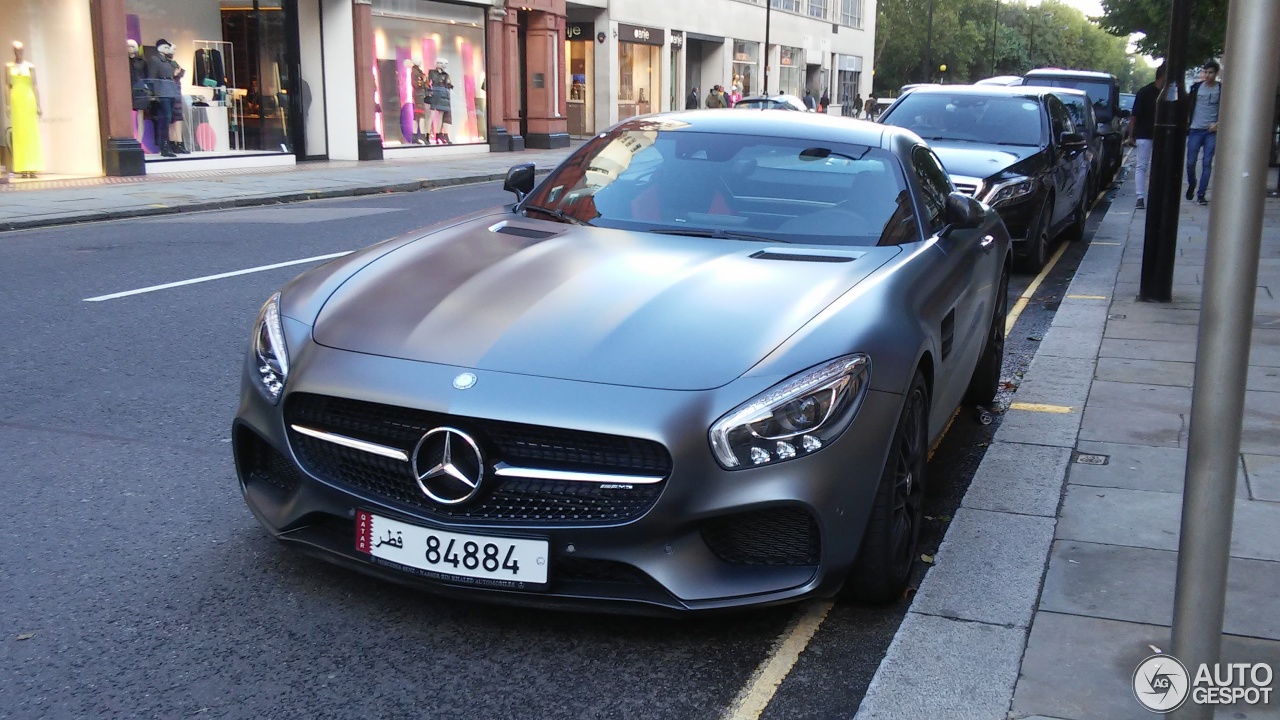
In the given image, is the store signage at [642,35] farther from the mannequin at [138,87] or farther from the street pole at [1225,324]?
the street pole at [1225,324]

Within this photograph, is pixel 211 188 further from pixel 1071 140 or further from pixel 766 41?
pixel 766 41

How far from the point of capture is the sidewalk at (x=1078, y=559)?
3.11 metres

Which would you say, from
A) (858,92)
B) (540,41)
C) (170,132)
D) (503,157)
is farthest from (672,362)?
(858,92)

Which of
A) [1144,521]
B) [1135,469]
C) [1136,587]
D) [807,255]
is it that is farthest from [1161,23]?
[1136,587]

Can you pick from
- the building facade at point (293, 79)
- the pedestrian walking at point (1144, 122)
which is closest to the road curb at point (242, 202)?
the building facade at point (293, 79)

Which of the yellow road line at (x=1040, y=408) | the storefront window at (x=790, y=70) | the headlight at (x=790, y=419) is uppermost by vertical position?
the storefront window at (x=790, y=70)

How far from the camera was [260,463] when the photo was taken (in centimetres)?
372

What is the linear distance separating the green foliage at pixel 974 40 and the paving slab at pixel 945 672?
229 feet

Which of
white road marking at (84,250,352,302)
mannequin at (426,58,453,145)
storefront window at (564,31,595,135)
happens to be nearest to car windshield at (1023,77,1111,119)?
mannequin at (426,58,453,145)

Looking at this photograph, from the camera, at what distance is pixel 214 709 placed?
297cm

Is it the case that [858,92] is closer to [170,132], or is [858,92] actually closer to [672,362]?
[170,132]

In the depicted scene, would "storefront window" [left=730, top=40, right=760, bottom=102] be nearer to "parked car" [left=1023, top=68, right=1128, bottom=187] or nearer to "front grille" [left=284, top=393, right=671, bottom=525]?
"parked car" [left=1023, top=68, right=1128, bottom=187]

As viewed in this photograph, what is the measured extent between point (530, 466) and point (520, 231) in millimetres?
1559

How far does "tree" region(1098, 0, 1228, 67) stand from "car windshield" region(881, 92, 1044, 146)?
43.7ft
